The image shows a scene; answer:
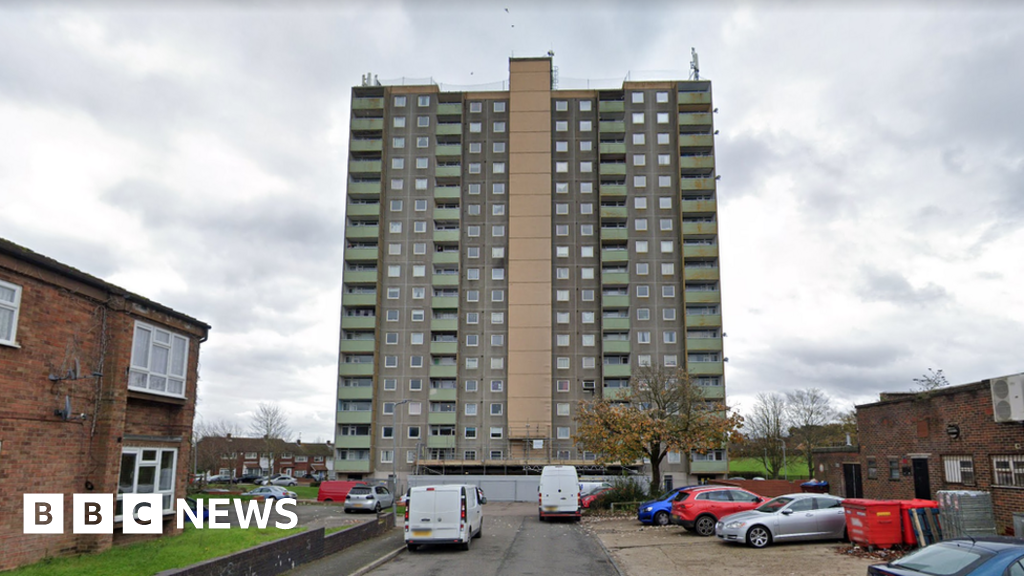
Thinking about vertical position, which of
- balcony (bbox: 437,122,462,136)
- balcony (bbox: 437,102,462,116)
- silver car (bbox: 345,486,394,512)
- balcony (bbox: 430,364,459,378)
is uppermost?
balcony (bbox: 437,102,462,116)

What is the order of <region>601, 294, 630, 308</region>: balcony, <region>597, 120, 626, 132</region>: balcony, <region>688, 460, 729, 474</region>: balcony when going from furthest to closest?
<region>597, 120, 626, 132</region>: balcony
<region>601, 294, 630, 308</region>: balcony
<region>688, 460, 729, 474</region>: balcony

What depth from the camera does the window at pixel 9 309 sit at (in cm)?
1373

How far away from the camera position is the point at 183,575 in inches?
433

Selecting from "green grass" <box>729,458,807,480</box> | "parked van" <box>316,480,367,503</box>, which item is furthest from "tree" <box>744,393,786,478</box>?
"parked van" <box>316,480,367,503</box>

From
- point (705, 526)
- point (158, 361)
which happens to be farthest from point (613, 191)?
point (158, 361)

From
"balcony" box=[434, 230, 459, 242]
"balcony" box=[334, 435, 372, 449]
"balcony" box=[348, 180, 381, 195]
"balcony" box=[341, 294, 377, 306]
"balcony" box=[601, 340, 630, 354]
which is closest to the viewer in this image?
"balcony" box=[334, 435, 372, 449]

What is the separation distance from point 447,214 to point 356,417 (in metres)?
20.6

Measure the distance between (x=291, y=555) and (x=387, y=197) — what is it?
186 feet

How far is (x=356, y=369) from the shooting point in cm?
6462

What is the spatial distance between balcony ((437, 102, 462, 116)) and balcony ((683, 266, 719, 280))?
2703 cm

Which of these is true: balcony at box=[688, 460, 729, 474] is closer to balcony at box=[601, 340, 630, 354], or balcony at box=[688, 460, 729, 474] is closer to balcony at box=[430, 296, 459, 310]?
balcony at box=[601, 340, 630, 354]

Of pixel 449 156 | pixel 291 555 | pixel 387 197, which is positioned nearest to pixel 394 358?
pixel 387 197

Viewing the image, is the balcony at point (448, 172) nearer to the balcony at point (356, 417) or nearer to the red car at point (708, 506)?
the balcony at point (356, 417)

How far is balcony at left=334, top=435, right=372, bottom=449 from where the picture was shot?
62938 mm
